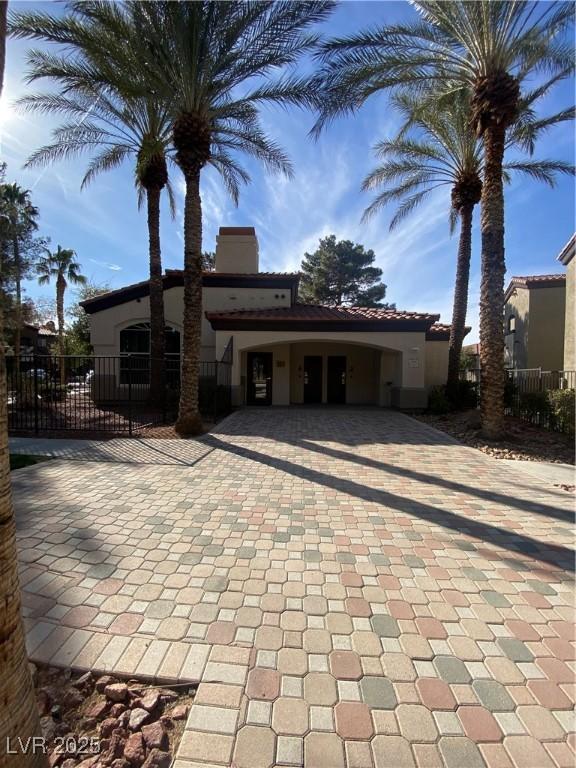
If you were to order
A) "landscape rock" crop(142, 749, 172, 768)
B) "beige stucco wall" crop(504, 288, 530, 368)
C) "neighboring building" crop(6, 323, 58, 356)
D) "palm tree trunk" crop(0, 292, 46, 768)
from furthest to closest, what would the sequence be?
"neighboring building" crop(6, 323, 58, 356) < "beige stucco wall" crop(504, 288, 530, 368) < "landscape rock" crop(142, 749, 172, 768) < "palm tree trunk" crop(0, 292, 46, 768)

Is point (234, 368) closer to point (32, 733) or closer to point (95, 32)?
point (95, 32)

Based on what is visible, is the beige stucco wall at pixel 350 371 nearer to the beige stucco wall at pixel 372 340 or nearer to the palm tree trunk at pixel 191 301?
the beige stucco wall at pixel 372 340

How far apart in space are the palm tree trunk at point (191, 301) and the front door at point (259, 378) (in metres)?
7.07

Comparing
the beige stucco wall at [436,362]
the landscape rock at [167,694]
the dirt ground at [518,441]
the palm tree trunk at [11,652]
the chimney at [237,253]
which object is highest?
the chimney at [237,253]

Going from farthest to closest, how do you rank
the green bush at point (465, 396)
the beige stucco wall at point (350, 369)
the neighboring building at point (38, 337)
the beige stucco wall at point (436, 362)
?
the neighboring building at point (38, 337)
the beige stucco wall at point (350, 369)
the beige stucco wall at point (436, 362)
the green bush at point (465, 396)

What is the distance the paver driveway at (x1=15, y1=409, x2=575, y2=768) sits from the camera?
2145 mm

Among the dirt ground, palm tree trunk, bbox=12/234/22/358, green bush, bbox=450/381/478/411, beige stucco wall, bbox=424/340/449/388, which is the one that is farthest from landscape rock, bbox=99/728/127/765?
palm tree trunk, bbox=12/234/22/358

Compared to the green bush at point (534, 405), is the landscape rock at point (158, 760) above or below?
below

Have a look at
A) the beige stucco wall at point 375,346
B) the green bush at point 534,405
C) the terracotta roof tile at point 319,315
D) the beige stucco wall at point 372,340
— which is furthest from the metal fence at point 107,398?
the green bush at point 534,405

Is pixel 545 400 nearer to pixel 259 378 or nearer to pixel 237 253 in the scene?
pixel 259 378

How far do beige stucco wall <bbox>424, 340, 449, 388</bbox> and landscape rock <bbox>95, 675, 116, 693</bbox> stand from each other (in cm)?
1663

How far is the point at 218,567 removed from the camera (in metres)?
3.68

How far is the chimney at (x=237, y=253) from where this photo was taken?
1930cm

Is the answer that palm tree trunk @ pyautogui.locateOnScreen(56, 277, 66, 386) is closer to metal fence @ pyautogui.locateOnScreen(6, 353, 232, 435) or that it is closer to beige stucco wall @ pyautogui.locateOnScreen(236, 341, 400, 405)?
metal fence @ pyautogui.locateOnScreen(6, 353, 232, 435)
